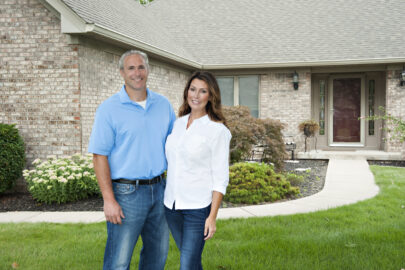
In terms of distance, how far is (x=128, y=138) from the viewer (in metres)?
2.57

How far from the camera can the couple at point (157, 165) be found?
8.15 feet

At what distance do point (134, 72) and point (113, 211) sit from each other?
91 centimetres

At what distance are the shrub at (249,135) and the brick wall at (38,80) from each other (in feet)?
9.97

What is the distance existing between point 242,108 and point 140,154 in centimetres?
631

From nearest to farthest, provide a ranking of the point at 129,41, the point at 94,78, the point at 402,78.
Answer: the point at 94,78 < the point at 129,41 < the point at 402,78

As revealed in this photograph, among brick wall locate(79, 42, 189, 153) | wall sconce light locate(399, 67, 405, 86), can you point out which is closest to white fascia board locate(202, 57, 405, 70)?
wall sconce light locate(399, 67, 405, 86)

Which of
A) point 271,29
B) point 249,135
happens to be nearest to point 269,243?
point 249,135

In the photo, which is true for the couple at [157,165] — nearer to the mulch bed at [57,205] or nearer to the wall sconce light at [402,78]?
the mulch bed at [57,205]

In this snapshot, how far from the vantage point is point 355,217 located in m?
5.32

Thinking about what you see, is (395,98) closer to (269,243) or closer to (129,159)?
(269,243)

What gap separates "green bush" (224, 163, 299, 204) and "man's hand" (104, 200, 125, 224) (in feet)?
13.7

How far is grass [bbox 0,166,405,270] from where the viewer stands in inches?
149

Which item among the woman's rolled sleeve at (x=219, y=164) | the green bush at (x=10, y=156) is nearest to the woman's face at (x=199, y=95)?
the woman's rolled sleeve at (x=219, y=164)

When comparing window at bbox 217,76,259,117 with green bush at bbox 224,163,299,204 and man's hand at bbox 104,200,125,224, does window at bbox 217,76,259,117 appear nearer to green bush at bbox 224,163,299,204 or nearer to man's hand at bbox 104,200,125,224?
green bush at bbox 224,163,299,204
